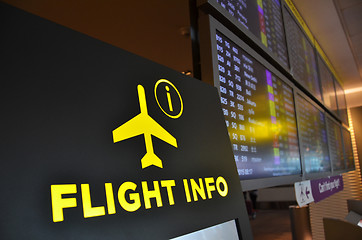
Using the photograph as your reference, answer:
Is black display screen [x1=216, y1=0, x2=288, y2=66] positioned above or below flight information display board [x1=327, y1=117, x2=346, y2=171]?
above

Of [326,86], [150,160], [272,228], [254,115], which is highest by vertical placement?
[326,86]

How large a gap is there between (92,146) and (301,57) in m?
2.13

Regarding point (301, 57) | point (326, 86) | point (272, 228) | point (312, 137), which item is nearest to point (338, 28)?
point (326, 86)

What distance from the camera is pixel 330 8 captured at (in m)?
2.36

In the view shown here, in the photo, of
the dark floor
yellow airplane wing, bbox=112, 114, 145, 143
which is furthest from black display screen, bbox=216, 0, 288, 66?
the dark floor

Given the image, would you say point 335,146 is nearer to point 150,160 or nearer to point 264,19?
point 264,19

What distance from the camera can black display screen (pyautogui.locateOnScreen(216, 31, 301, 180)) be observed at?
3.03ft

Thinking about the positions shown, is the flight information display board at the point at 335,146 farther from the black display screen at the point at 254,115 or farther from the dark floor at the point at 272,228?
the dark floor at the point at 272,228

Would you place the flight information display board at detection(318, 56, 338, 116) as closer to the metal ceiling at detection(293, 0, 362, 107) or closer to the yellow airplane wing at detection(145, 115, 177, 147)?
the metal ceiling at detection(293, 0, 362, 107)

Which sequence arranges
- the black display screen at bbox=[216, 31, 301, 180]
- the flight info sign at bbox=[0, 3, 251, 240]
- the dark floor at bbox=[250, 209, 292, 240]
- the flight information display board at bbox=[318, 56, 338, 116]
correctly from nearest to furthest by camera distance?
the flight info sign at bbox=[0, 3, 251, 240]
the black display screen at bbox=[216, 31, 301, 180]
the flight information display board at bbox=[318, 56, 338, 116]
the dark floor at bbox=[250, 209, 292, 240]

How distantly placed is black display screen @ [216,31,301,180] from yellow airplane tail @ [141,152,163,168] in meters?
0.49

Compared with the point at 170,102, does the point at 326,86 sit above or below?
above

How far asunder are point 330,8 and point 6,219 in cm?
272

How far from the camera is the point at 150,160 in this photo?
1.34 feet
